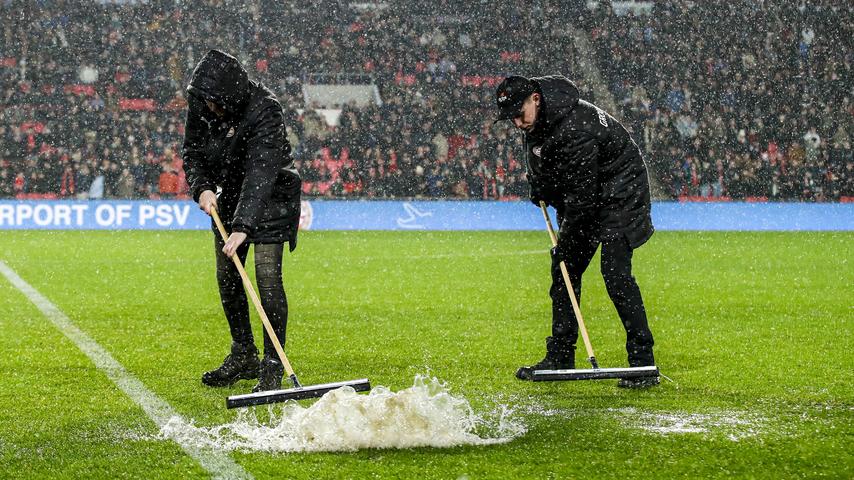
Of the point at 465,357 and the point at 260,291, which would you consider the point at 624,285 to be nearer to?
the point at 465,357

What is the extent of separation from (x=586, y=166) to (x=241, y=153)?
5.99 ft

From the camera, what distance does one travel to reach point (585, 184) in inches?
232

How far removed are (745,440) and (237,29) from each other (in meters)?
23.9

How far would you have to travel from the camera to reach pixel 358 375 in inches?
255

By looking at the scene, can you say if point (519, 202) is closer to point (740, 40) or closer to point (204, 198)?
point (740, 40)

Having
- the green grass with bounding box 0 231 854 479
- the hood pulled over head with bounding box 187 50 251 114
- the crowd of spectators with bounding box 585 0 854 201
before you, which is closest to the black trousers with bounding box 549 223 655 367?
the green grass with bounding box 0 231 854 479

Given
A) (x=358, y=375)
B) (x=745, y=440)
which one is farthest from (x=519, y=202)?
(x=745, y=440)

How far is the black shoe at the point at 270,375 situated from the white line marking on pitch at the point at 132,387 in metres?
0.45

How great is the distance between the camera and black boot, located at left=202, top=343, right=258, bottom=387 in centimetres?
608

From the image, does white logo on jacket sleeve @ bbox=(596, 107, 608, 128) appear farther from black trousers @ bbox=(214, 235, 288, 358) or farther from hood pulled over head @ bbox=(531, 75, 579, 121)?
black trousers @ bbox=(214, 235, 288, 358)

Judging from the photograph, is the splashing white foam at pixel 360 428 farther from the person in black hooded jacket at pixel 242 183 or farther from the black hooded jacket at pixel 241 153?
the black hooded jacket at pixel 241 153

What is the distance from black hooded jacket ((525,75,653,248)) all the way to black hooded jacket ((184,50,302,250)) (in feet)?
4.47

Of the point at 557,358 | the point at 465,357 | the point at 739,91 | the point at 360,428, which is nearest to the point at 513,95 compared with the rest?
the point at 557,358

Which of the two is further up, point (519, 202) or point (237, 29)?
point (237, 29)
